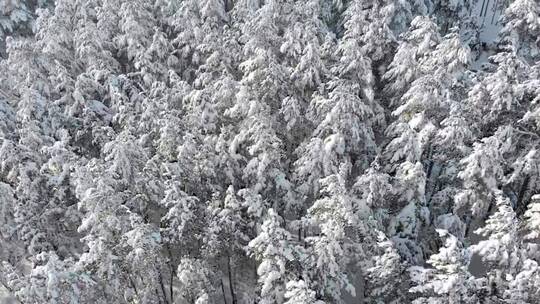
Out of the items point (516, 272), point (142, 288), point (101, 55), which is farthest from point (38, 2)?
point (516, 272)

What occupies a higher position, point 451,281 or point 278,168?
point 278,168

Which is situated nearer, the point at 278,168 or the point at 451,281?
the point at 451,281

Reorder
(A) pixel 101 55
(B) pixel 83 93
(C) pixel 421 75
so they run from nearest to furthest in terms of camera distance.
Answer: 1. (C) pixel 421 75
2. (B) pixel 83 93
3. (A) pixel 101 55

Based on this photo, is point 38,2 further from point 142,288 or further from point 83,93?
point 142,288

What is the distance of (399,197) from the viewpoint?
20.5m

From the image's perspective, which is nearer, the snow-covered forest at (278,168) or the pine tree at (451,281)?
the pine tree at (451,281)

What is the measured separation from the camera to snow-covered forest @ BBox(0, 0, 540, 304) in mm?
17062

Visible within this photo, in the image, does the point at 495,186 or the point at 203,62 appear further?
the point at 203,62

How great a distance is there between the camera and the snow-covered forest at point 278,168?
1706cm

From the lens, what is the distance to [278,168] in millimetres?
22188

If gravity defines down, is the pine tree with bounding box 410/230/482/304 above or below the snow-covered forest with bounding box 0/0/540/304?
below

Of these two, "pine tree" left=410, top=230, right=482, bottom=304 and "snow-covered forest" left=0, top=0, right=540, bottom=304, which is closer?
"pine tree" left=410, top=230, right=482, bottom=304

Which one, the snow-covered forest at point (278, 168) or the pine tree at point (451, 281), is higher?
the snow-covered forest at point (278, 168)

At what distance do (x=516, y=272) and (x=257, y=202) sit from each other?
9264 millimetres
